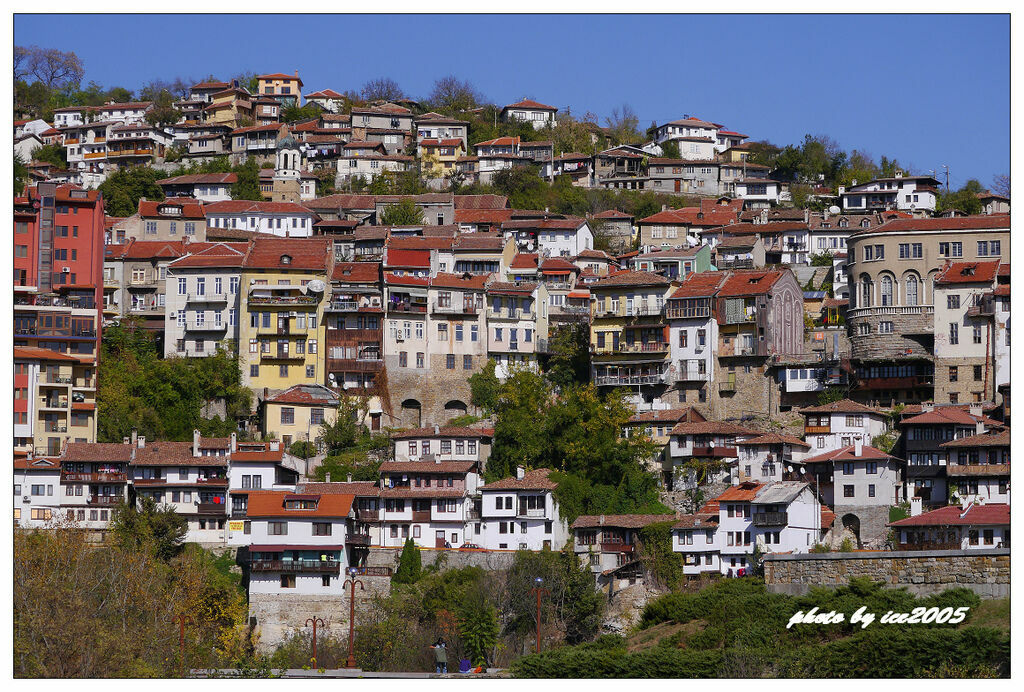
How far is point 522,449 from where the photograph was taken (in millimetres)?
70625

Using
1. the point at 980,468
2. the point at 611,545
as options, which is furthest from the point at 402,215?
the point at 980,468

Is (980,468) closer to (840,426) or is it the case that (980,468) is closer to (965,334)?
(840,426)

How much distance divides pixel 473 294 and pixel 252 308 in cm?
1044

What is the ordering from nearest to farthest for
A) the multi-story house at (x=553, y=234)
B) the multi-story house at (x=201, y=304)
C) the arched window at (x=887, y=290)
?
the arched window at (x=887, y=290), the multi-story house at (x=201, y=304), the multi-story house at (x=553, y=234)

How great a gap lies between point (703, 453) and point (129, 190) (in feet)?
181

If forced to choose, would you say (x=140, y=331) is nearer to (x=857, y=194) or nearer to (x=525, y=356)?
(x=525, y=356)

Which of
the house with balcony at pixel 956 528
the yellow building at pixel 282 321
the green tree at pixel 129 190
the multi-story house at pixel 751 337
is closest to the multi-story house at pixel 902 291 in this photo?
the multi-story house at pixel 751 337

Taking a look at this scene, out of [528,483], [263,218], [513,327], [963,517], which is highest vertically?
[263,218]

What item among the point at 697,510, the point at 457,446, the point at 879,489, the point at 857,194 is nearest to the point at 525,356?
the point at 457,446

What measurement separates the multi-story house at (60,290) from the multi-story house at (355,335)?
10.7 metres

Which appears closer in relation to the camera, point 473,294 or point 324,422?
point 324,422

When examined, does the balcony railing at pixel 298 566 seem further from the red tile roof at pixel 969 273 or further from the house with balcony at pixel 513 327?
the red tile roof at pixel 969 273

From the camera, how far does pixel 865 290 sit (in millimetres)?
78688

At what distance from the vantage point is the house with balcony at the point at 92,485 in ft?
223
